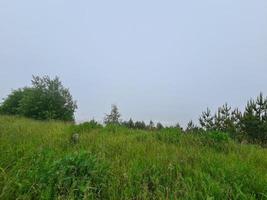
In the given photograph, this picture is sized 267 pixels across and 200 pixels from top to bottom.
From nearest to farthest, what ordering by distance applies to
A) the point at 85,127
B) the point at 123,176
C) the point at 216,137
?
the point at 123,176 → the point at 216,137 → the point at 85,127

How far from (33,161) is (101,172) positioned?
1027 mm

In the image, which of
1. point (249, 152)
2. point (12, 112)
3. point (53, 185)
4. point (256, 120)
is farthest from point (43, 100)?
point (53, 185)

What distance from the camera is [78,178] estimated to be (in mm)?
3912

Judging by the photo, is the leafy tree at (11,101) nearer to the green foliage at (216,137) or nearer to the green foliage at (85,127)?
the green foliage at (85,127)

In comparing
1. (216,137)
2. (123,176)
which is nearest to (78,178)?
(123,176)

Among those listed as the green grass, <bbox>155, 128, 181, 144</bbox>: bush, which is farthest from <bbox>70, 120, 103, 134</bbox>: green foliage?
the green grass

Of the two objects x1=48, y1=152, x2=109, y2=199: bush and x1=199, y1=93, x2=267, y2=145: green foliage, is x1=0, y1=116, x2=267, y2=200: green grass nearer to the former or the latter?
x1=48, y1=152, x2=109, y2=199: bush

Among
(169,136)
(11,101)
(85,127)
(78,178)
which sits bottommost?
(78,178)

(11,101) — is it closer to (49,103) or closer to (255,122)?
(49,103)

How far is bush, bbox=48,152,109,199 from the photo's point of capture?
11.9 ft

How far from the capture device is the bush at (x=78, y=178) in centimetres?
362

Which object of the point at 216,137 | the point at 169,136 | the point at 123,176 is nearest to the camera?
the point at 123,176

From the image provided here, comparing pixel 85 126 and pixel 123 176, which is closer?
pixel 123 176

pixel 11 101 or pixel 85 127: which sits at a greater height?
pixel 11 101
